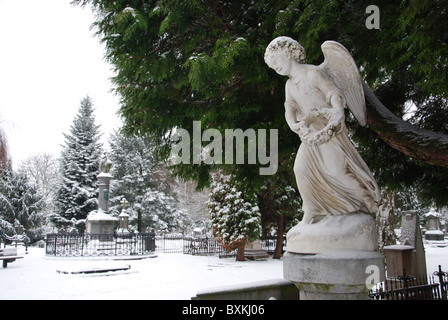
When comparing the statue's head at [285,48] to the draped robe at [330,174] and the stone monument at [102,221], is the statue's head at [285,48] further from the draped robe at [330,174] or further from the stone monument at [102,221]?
the stone monument at [102,221]

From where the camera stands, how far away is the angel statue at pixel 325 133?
3553 millimetres

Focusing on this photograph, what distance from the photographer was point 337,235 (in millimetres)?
3307

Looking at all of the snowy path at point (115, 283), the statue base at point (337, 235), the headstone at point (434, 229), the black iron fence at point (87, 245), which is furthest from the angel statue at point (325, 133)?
the headstone at point (434, 229)

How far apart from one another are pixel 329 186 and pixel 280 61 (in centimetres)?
148

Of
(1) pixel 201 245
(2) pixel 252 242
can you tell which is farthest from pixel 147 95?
(1) pixel 201 245

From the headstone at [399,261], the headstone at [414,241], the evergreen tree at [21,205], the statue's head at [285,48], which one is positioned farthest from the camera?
the evergreen tree at [21,205]

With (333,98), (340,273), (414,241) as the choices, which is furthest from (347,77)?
(414,241)

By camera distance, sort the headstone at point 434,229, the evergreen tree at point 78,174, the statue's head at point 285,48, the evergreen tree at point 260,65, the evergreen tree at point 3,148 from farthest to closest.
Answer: the evergreen tree at point 78,174 → the headstone at point 434,229 → the evergreen tree at point 3,148 → the evergreen tree at point 260,65 → the statue's head at point 285,48

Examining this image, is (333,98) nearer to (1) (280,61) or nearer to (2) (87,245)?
(1) (280,61)

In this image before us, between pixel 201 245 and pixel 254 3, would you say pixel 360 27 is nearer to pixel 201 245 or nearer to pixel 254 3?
pixel 254 3

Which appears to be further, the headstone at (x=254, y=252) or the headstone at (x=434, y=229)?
the headstone at (x=434, y=229)

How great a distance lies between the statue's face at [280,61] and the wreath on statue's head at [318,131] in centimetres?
61

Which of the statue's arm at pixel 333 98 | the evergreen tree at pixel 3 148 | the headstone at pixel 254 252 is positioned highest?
the evergreen tree at pixel 3 148

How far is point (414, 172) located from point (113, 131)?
3276cm
